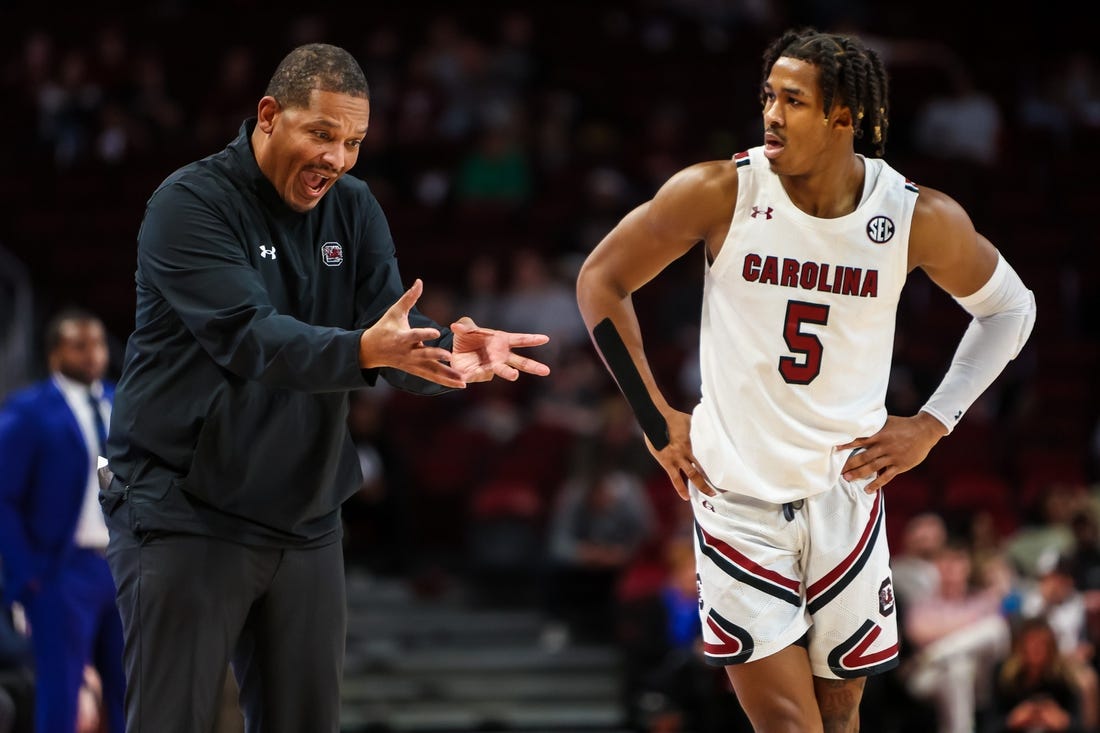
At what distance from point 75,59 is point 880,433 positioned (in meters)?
11.6

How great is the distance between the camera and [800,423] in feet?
12.9

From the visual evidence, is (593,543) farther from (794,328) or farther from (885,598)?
(794,328)

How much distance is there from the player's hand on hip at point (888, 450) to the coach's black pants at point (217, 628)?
Answer: 1400mm

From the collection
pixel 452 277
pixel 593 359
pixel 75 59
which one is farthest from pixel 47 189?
pixel 593 359

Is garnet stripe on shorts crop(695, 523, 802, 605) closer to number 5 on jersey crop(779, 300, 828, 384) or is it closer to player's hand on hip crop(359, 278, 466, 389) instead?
number 5 on jersey crop(779, 300, 828, 384)

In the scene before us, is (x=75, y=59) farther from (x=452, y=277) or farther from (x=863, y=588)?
(x=863, y=588)

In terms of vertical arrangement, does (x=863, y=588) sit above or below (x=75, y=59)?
below

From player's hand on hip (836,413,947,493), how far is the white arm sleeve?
0.11 meters

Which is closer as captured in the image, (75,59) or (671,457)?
(671,457)

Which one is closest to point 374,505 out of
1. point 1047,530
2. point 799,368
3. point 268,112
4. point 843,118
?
point 1047,530

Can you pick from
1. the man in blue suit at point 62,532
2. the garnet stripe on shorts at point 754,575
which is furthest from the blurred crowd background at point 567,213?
the garnet stripe on shorts at point 754,575

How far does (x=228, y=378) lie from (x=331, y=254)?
1.42 feet

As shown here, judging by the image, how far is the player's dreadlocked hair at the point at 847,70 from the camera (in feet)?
12.8

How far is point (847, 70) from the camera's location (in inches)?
154
